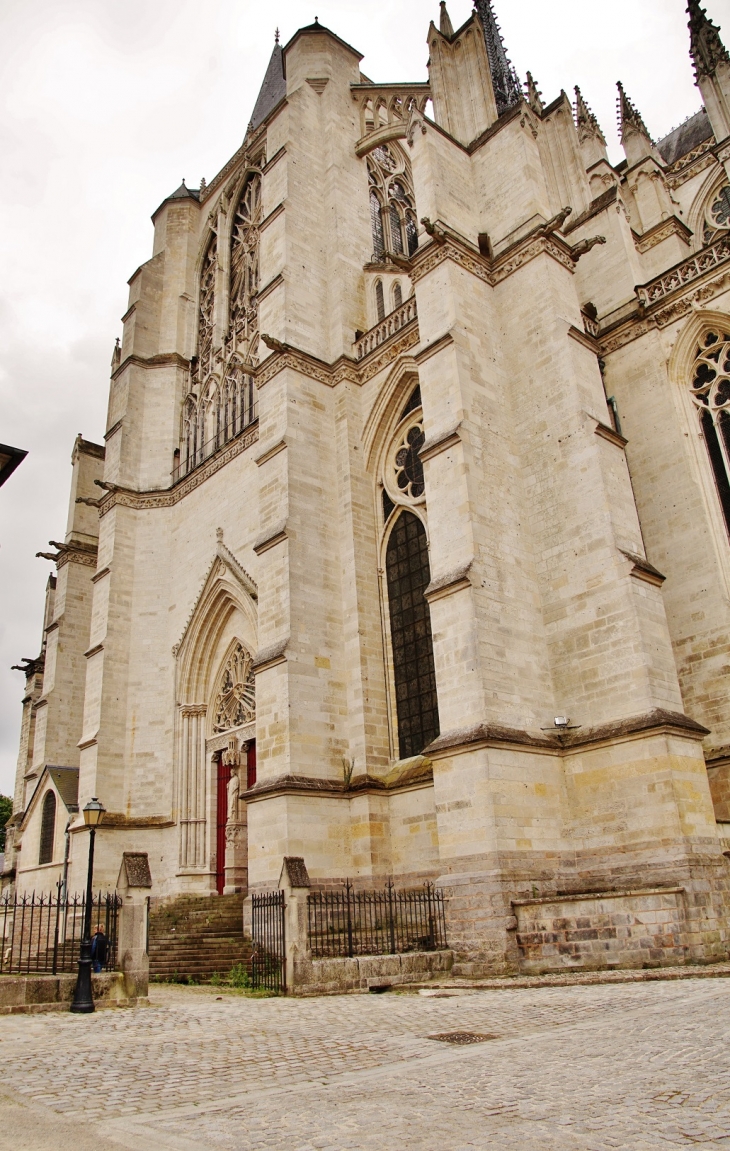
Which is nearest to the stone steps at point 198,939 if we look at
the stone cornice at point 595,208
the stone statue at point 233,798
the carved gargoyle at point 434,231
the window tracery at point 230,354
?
the stone statue at point 233,798

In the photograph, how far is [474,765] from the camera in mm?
11125

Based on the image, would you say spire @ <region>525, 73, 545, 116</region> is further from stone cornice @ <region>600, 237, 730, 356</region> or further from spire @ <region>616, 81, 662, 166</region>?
stone cornice @ <region>600, 237, 730, 356</region>

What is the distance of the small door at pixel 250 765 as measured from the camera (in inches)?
712

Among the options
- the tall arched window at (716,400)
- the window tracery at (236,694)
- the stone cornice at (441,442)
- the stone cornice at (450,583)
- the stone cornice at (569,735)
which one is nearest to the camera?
the stone cornice at (569,735)


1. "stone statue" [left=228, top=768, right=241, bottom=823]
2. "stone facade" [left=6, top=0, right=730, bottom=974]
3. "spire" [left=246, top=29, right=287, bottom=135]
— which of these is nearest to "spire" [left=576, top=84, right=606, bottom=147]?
"stone facade" [left=6, top=0, right=730, bottom=974]

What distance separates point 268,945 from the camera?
11.4m

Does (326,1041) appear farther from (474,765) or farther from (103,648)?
(103,648)

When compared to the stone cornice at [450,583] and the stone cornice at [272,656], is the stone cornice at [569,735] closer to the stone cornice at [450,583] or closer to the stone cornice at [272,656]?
the stone cornice at [450,583]

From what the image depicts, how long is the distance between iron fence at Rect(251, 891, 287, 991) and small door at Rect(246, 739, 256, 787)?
5.40 meters

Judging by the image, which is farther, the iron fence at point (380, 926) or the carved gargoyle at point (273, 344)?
the carved gargoyle at point (273, 344)

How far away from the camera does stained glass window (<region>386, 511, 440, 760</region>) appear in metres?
14.7

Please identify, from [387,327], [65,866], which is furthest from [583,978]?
[65,866]

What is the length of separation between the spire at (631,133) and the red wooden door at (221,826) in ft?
58.4

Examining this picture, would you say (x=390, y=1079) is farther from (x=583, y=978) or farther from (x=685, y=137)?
(x=685, y=137)
